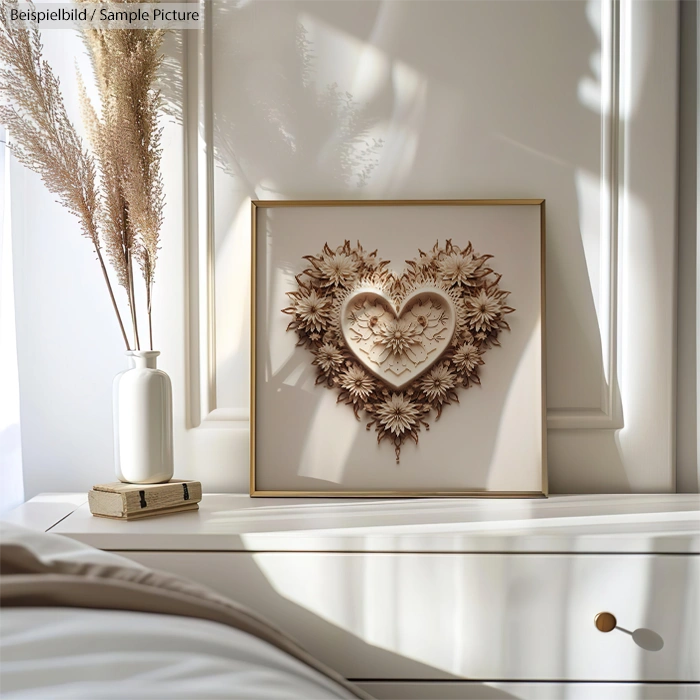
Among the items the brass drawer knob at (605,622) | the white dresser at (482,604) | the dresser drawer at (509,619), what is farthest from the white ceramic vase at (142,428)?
the brass drawer knob at (605,622)

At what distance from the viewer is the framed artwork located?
4.22 ft

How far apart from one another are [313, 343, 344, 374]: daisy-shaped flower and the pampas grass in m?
0.36

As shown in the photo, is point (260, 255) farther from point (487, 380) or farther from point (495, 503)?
point (495, 503)

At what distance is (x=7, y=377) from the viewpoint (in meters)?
1.36

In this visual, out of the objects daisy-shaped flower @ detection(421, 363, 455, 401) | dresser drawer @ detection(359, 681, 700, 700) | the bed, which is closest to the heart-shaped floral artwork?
daisy-shaped flower @ detection(421, 363, 455, 401)

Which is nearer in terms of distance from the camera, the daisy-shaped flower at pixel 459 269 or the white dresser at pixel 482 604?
the white dresser at pixel 482 604

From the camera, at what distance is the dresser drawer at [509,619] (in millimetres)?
968

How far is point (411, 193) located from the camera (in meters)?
1.34

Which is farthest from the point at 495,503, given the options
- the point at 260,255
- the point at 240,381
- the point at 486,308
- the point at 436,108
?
the point at 436,108

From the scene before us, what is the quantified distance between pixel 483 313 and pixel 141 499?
2.42 ft

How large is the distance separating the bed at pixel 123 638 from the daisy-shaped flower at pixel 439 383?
60cm

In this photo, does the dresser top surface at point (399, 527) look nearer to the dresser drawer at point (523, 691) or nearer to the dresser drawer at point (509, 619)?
the dresser drawer at point (509, 619)

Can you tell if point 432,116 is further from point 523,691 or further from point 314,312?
point 523,691

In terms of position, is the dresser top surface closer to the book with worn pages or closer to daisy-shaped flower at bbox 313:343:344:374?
the book with worn pages
